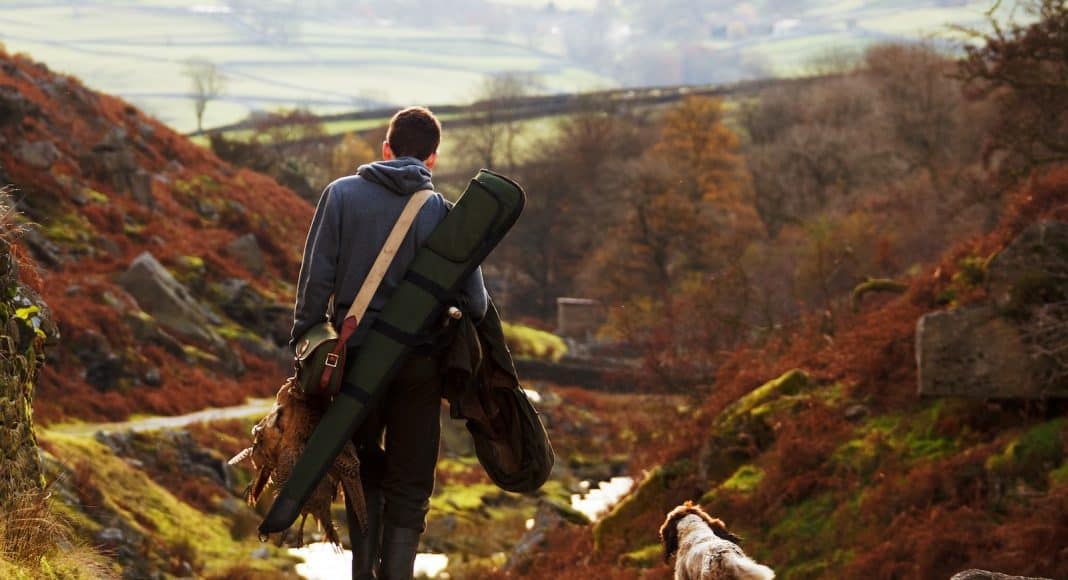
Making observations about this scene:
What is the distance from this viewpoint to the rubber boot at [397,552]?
6316 millimetres

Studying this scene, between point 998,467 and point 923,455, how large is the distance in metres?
1.32

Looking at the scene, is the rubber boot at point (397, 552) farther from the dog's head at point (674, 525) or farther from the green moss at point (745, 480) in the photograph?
the green moss at point (745, 480)

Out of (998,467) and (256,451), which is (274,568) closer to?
(998,467)

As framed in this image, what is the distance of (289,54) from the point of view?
179 metres

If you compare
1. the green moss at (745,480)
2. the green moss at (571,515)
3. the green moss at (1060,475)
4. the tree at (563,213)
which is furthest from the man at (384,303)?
the tree at (563,213)

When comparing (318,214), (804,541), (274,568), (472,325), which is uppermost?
(318,214)

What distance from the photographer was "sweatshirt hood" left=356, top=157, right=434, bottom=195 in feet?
20.7

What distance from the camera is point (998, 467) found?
12.2 meters

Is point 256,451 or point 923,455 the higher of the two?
point 256,451

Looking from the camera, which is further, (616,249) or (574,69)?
(574,69)

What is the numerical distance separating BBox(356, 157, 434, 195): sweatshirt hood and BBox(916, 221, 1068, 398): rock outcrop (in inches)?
307

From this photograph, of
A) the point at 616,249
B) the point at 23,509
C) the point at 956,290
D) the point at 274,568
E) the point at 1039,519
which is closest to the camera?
the point at 23,509

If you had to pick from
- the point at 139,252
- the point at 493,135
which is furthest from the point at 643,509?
the point at 493,135

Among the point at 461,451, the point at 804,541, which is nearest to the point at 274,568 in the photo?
the point at 804,541
